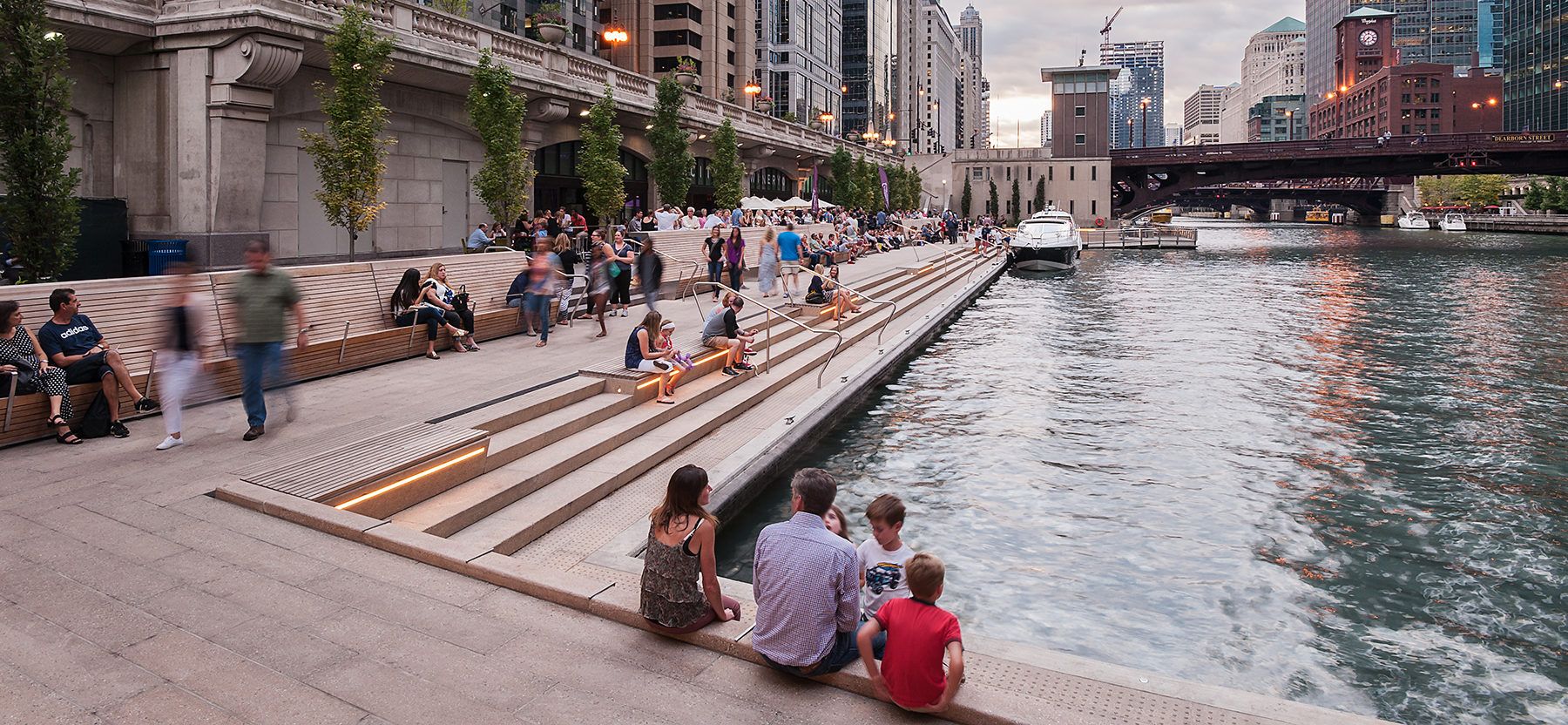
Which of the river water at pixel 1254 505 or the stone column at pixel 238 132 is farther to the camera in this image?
the stone column at pixel 238 132

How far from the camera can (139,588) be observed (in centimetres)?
602

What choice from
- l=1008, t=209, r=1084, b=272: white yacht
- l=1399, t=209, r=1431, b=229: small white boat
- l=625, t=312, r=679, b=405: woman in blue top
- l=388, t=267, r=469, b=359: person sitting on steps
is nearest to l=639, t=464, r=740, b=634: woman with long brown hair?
l=625, t=312, r=679, b=405: woman in blue top

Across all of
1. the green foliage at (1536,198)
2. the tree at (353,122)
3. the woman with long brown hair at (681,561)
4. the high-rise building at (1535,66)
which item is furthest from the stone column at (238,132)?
the high-rise building at (1535,66)

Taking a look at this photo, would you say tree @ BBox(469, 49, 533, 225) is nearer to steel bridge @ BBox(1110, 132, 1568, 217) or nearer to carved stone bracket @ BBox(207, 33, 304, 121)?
carved stone bracket @ BBox(207, 33, 304, 121)

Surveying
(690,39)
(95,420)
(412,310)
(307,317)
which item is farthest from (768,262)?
(690,39)

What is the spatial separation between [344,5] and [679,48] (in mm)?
59083

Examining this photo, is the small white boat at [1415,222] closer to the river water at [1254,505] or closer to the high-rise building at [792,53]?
the high-rise building at [792,53]

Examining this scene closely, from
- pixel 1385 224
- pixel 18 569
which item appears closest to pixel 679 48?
pixel 18 569

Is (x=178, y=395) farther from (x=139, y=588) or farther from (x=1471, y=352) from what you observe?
(x=1471, y=352)

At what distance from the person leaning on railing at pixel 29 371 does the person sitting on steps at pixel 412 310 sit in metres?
5.56

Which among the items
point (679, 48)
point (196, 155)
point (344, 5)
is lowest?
point (196, 155)

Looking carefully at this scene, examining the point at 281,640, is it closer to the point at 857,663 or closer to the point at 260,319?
the point at 857,663

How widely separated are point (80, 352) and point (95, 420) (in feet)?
2.37

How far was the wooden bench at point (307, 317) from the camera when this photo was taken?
10.1 metres
